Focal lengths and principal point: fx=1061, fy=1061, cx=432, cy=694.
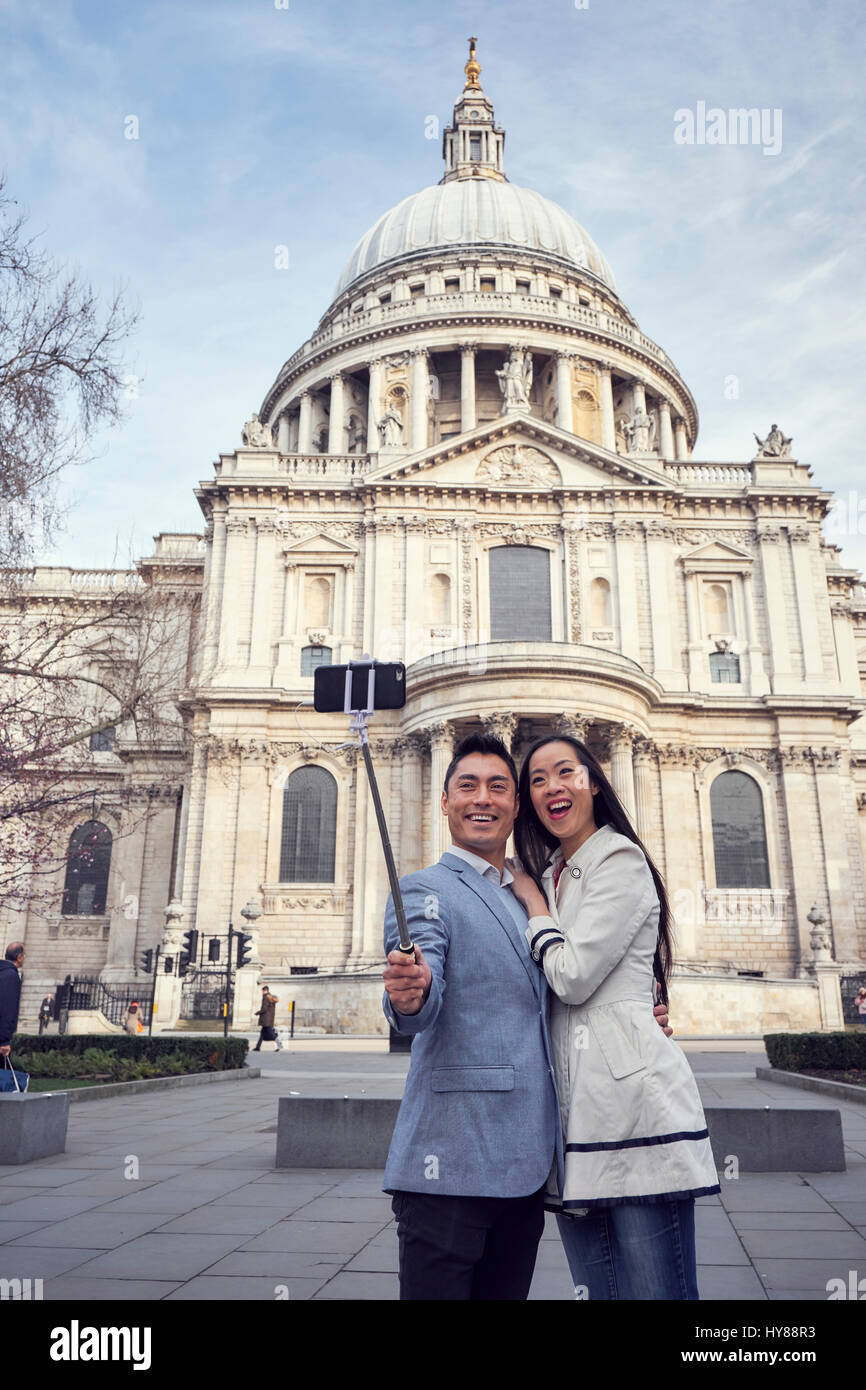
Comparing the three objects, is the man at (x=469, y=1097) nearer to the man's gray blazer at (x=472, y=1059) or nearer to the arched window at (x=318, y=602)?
the man's gray blazer at (x=472, y=1059)

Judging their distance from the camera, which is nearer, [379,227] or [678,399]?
[678,399]

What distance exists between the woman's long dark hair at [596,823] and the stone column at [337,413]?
52.1 meters

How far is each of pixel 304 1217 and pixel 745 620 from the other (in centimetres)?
3683

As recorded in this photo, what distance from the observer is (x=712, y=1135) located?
9469 millimetres

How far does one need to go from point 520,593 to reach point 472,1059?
125 feet

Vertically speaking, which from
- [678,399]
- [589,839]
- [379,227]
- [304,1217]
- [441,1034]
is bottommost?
[304,1217]

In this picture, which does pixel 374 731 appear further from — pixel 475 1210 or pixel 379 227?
pixel 379 227

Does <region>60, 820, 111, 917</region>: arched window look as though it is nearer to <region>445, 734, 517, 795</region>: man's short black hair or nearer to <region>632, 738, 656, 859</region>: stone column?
<region>632, 738, 656, 859</region>: stone column

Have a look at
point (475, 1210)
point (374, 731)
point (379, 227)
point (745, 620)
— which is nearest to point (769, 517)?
point (745, 620)

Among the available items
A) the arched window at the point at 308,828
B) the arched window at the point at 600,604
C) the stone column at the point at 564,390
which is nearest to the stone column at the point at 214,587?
the arched window at the point at 308,828

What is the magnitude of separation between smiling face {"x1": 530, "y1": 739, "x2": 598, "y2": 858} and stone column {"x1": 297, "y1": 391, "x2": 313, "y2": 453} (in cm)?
5418

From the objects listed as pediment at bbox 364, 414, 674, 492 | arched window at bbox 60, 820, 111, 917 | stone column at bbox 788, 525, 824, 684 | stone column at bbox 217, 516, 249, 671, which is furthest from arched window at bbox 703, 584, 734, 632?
arched window at bbox 60, 820, 111, 917

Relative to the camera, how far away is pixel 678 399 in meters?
61.1

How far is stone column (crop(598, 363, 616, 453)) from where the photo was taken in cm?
5362
